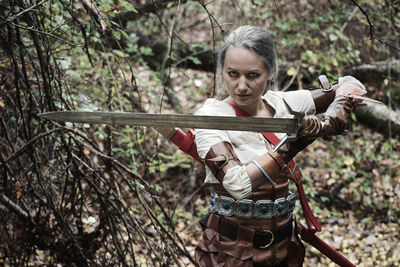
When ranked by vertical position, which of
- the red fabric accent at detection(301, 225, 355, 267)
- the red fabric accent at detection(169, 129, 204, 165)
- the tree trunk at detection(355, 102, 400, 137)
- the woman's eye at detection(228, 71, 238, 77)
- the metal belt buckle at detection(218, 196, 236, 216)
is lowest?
the tree trunk at detection(355, 102, 400, 137)

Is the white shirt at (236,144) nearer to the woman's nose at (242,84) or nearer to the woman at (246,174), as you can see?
the woman at (246,174)

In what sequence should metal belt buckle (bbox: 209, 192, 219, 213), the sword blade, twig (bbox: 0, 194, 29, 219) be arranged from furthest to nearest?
1. twig (bbox: 0, 194, 29, 219)
2. metal belt buckle (bbox: 209, 192, 219, 213)
3. the sword blade

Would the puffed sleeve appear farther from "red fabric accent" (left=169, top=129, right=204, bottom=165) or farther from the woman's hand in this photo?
the woman's hand

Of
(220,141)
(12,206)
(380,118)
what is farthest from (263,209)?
(380,118)

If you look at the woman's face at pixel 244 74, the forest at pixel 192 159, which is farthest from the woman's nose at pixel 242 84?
the forest at pixel 192 159

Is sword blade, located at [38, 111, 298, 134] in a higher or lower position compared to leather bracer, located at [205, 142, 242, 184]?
higher

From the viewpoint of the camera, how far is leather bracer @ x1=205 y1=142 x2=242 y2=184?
1738mm

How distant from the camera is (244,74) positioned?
6.09ft

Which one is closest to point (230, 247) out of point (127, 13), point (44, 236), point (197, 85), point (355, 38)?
point (44, 236)

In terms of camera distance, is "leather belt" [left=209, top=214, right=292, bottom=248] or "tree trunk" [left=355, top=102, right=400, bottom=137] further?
"tree trunk" [left=355, top=102, right=400, bottom=137]

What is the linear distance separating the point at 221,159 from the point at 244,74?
16.5 inches

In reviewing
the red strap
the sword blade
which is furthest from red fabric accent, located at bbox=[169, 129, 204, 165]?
the sword blade

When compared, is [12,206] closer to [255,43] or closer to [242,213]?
[242,213]

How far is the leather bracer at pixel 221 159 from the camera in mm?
1738
